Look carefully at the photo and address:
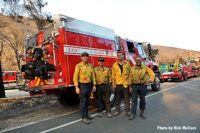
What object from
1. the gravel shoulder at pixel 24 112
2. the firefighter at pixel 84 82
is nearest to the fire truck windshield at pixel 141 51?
the gravel shoulder at pixel 24 112

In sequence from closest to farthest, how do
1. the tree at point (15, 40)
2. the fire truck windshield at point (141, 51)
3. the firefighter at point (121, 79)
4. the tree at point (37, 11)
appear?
the firefighter at point (121, 79) < the fire truck windshield at point (141, 51) < the tree at point (37, 11) < the tree at point (15, 40)

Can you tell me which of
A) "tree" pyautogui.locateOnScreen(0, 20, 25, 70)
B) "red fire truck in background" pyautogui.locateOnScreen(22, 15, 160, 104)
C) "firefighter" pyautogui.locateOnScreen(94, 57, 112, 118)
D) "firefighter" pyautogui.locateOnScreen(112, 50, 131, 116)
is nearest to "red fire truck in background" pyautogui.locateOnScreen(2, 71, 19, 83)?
"tree" pyautogui.locateOnScreen(0, 20, 25, 70)

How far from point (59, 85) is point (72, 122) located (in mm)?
1378

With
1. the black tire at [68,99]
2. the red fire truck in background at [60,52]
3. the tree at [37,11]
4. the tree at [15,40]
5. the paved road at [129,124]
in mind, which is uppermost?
the tree at [15,40]

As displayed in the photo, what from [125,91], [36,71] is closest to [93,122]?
[125,91]

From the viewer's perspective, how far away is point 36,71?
7418 mm

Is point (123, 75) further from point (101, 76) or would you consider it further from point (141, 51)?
point (141, 51)

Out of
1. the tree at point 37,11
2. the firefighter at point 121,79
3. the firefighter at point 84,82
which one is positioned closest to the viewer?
the firefighter at point 84,82

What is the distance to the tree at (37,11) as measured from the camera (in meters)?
12.9

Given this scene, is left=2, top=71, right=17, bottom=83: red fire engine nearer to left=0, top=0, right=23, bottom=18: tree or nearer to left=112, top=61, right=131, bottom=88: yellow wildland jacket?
left=0, top=0, right=23, bottom=18: tree

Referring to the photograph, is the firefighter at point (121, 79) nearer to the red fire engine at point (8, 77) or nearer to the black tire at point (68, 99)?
the black tire at point (68, 99)

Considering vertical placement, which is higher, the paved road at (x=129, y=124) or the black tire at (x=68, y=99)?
the black tire at (x=68, y=99)

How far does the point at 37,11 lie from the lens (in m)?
13.7

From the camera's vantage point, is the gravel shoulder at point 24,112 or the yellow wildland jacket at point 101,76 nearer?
the gravel shoulder at point 24,112
